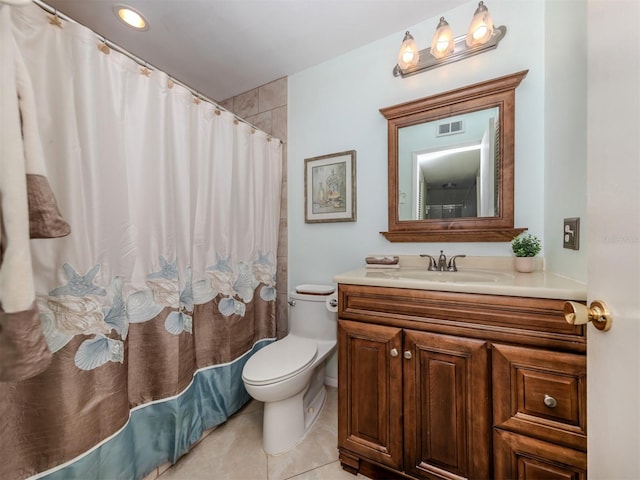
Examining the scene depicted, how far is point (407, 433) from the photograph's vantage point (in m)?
1.02

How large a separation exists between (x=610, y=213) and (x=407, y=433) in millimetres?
1020

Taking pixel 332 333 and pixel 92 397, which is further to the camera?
pixel 332 333

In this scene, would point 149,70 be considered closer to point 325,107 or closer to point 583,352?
point 325,107

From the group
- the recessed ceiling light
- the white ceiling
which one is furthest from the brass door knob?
the recessed ceiling light

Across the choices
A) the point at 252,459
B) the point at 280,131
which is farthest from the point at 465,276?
the point at 280,131

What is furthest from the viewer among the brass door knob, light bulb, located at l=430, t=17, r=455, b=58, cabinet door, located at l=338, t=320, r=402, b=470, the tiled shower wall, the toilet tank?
the tiled shower wall

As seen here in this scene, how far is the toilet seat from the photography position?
120 cm

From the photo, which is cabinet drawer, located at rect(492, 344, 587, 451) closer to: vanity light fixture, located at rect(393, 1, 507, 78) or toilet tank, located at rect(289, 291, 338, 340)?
toilet tank, located at rect(289, 291, 338, 340)

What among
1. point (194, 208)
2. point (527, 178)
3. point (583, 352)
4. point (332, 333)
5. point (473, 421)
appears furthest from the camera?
point (332, 333)

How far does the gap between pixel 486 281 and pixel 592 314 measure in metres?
0.56

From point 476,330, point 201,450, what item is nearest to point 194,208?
point 201,450

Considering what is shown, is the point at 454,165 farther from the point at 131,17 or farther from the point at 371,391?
the point at 131,17

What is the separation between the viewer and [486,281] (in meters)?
1.05

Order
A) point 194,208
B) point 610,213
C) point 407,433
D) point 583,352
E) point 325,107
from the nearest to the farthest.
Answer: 1. point 610,213
2. point 583,352
3. point 407,433
4. point 194,208
5. point 325,107
